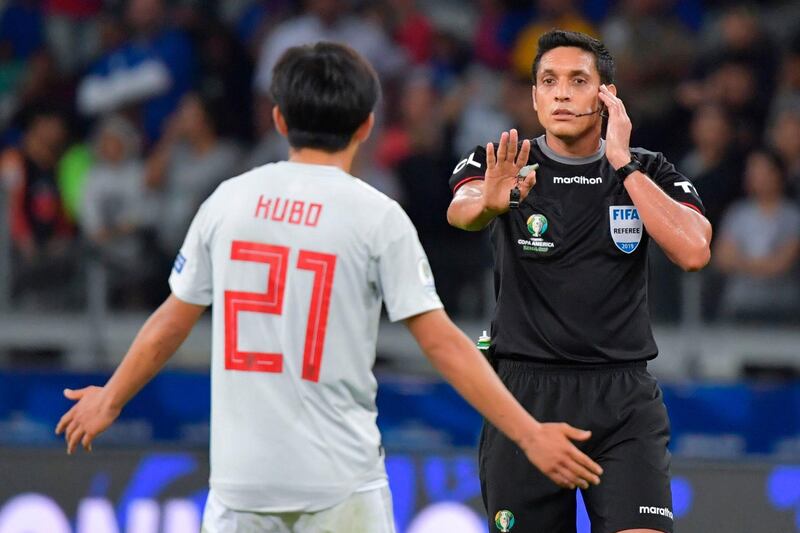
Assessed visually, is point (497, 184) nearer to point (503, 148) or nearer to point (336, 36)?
point (503, 148)

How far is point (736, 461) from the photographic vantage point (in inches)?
265

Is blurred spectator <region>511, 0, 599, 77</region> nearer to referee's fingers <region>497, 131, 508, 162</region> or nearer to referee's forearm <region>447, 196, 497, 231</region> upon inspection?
referee's forearm <region>447, 196, 497, 231</region>

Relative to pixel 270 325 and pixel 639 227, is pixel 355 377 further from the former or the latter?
pixel 639 227

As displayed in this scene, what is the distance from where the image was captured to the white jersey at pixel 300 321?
12.4 ft

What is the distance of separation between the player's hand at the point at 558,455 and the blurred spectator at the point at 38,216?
6098 mm

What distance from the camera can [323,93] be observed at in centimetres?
377

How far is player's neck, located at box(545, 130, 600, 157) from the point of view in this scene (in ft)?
16.6

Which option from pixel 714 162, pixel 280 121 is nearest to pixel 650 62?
pixel 714 162

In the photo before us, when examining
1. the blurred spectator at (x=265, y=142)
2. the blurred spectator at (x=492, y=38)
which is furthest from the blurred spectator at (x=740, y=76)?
the blurred spectator at (x=265, y=142)

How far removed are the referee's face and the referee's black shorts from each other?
0.83 meters

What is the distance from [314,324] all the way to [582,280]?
1.43m

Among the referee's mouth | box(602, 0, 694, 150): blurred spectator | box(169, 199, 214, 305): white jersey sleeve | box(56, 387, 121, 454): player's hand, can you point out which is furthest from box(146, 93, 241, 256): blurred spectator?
box(169, 199, 214, 305): white jersey sleeve

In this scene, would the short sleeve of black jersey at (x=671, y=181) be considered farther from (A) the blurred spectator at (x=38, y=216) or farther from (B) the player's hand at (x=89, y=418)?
(A) the blurred spectator at (x=38, y=216)

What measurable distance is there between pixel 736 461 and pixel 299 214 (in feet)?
11.9
